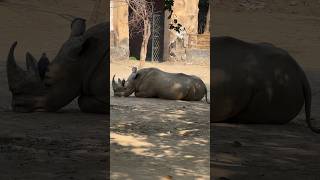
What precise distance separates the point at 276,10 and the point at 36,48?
11466mm

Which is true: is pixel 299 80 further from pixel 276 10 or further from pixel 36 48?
pixel 276 10

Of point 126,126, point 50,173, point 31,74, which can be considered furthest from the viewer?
point 31,74

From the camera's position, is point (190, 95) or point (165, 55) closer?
point (190, 95)

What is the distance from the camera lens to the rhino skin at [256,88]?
7.49 m

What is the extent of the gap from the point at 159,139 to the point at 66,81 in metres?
2.33

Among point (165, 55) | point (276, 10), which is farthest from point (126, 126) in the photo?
point (276, 10)

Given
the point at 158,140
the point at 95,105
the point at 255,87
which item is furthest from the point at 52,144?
the point at 255,87

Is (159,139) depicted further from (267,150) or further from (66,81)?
(66,81)

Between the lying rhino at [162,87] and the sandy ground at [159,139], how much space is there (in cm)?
19

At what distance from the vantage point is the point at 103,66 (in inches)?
328

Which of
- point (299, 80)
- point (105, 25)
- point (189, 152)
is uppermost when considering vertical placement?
point (105, 25)

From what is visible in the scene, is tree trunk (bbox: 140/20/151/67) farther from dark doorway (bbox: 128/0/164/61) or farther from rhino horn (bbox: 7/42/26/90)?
rhino horn (bbox: 7/42/26/90)

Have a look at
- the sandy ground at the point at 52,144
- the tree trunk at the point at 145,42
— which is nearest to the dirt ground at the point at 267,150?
the sandy ground at the point at 52,144

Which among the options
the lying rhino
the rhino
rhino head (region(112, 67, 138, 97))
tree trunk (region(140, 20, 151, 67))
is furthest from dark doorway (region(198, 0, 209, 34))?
the rhino
